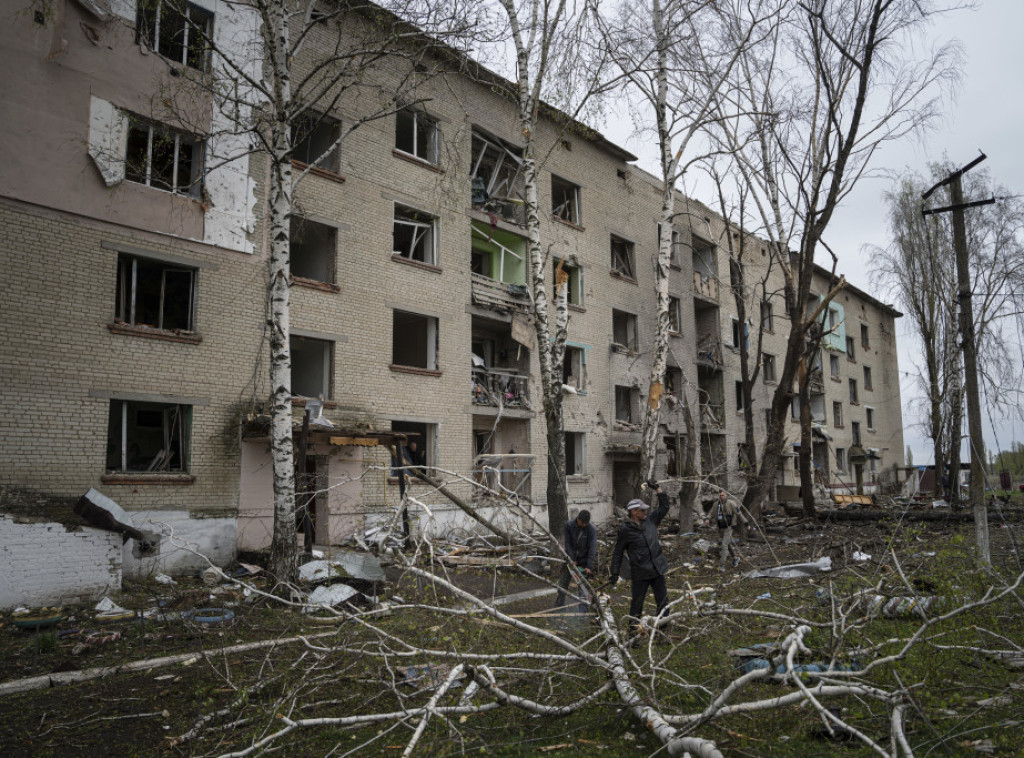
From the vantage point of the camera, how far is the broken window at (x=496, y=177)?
19641 mm

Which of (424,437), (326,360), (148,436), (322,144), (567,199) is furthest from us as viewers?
(567,199)

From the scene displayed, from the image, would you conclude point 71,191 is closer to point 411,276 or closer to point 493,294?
point 411,276

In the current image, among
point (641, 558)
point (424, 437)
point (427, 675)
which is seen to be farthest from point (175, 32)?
point (427, 675)

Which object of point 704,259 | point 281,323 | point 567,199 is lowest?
point 281,323

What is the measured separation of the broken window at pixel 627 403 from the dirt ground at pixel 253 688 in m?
13.9

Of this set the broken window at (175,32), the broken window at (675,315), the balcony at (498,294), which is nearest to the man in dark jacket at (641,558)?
the broken window at (175,32)

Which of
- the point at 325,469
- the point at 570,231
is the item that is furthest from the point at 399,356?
the point at 570,231

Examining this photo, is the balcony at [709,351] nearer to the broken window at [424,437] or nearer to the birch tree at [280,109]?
the broken window at [424,437]

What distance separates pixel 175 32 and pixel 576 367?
14.1 metres

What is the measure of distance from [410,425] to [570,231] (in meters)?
9.10

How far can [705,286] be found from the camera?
28375 millimetres

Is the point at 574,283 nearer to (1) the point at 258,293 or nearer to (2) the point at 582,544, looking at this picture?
(1) the point at 258,293

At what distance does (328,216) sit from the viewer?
15.5 m

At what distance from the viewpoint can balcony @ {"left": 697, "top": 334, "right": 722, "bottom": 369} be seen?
1081 inches
